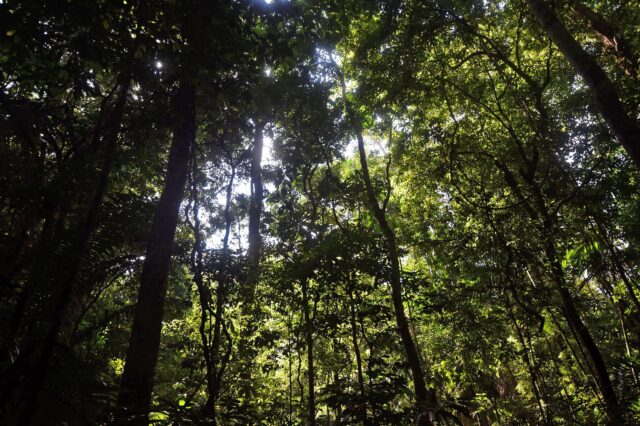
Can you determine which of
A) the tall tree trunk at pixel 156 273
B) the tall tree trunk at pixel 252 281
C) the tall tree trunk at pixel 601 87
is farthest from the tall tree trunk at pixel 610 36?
the tall tree trunk at pixel 156 273

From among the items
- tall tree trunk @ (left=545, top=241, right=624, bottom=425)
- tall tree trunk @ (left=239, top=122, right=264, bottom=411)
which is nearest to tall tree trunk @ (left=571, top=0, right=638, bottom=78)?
tall tree trunk @ (left=545, top=241, right=624, bottom=425)

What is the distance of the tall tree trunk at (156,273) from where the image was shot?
3740 millimetres

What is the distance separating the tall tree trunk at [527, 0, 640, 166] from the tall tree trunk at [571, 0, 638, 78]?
12.4 feet

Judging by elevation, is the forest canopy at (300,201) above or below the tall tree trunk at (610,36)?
below

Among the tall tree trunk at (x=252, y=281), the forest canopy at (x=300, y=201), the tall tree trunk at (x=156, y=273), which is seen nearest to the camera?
the forest canopy at (x=300, y=201)

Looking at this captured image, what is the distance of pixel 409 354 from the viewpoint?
608cm

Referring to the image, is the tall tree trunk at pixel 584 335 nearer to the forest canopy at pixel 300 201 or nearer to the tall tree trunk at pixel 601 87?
the forest canopy at pixel 300 201

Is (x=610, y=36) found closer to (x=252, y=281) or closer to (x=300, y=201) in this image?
(x=300, y=201)

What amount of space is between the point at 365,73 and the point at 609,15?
5400mm

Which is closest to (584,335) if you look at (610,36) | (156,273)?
(156,273)

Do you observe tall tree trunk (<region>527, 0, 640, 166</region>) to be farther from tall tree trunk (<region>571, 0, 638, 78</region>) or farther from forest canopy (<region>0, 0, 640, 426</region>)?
tall tree trunk (<region>571, 0, 638, 78</region>)

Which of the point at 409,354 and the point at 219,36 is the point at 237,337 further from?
the point at 219,36

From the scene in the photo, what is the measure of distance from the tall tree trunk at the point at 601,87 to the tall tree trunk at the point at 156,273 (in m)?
4.37

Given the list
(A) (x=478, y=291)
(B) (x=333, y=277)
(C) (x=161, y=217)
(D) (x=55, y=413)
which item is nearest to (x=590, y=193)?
(A) (x=478, y=291)
